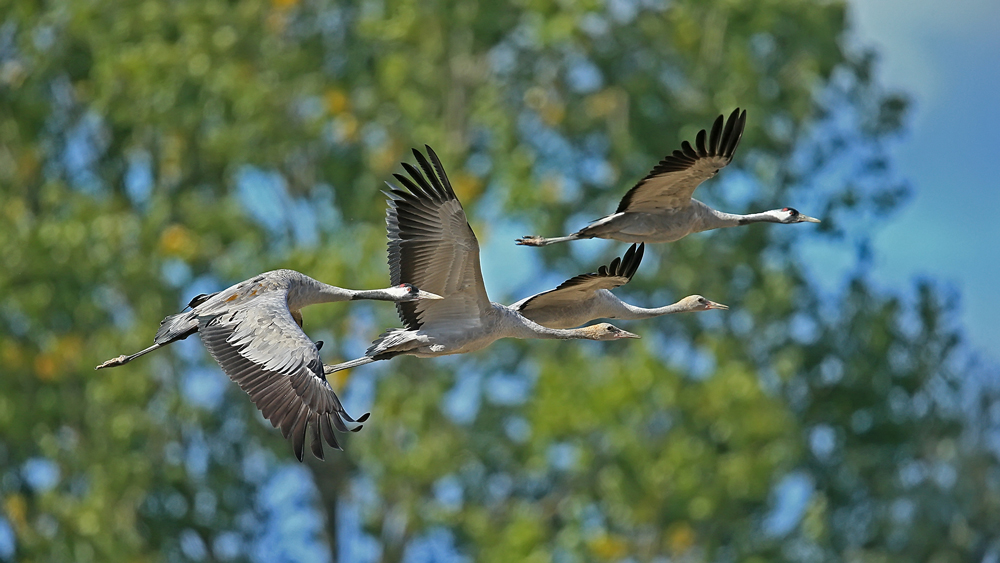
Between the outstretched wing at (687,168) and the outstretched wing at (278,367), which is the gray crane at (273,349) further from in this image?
the outstretched wing at (687,168)

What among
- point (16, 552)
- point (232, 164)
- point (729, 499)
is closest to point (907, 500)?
point (729, 499)

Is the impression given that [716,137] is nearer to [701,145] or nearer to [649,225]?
[701,145]

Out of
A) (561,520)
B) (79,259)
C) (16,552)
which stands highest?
(79,259)

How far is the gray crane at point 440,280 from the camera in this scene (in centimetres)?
1266

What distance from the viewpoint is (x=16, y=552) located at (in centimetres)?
2767

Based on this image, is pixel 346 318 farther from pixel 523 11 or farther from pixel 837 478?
pixel 837 478

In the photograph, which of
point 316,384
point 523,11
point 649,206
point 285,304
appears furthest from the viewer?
point 523,11

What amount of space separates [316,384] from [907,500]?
839 inches

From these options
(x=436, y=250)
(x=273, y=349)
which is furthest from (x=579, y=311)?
(x=273, y=349)

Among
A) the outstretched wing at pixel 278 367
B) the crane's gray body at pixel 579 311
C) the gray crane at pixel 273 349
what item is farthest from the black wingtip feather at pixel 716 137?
the outstretched wing at pixel 278 367

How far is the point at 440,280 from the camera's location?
42.5ft

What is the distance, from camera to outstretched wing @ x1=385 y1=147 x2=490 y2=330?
1262 centimetres

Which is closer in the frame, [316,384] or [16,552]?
[316,384]

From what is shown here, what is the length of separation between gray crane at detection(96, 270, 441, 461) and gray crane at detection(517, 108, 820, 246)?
6.07 feet
